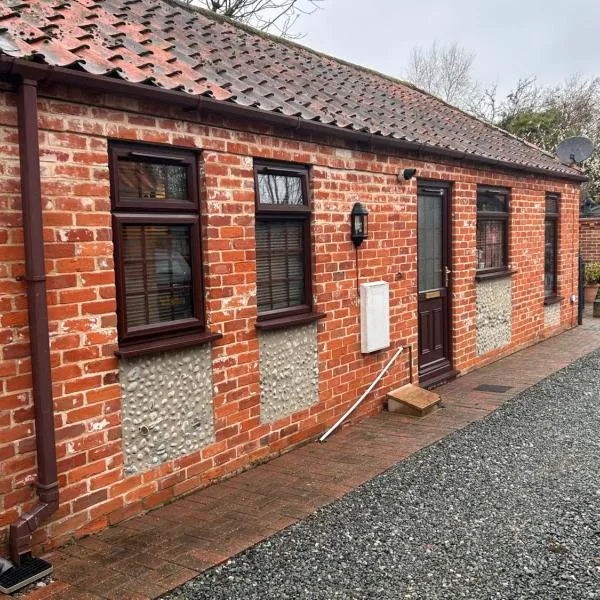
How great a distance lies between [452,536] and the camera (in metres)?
3.93

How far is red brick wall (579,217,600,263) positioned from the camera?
16828 millimetres

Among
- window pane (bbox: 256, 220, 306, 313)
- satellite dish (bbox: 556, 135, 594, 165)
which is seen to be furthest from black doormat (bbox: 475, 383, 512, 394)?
satellite dish (bbox: 556, 135, 594, 165)

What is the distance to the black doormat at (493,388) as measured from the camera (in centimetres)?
770

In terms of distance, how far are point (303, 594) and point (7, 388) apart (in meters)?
1.94

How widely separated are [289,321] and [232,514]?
1793 mm

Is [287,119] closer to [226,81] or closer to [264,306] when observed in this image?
[226,81]

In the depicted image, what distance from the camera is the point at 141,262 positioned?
4387 mm

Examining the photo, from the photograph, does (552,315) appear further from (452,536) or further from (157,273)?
(157,273)

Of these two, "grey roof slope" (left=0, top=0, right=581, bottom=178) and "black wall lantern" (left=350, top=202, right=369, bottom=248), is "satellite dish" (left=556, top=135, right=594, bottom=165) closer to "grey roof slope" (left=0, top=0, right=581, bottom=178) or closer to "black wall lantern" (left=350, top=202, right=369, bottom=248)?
"grey roof slope" (left=0, top=0, right=581, bottom=178)

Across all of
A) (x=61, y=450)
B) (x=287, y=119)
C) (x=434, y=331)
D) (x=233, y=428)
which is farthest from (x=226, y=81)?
(x=434, y=331)

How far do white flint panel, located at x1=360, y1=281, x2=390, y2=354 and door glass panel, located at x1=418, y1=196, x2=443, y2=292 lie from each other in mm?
1233

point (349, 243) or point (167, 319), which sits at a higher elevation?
point (349, 243)

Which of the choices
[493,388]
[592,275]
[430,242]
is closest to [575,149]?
[592,275]

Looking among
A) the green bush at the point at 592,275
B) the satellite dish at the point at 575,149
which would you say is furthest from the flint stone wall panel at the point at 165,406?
the green bush at the point at 592,275
